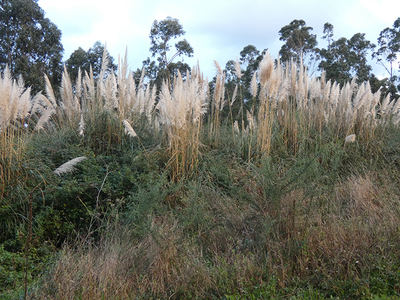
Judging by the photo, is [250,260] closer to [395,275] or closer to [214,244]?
[214,244]

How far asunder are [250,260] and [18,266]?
2.51 meters

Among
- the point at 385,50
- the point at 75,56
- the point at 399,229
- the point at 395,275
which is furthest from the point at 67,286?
the point at 385,50

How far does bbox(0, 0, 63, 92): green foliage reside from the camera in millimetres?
21875

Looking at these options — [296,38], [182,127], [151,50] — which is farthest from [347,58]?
[182,127]

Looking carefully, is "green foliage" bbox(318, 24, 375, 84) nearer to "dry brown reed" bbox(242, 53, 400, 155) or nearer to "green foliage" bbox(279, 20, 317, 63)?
"green foliage" bbox(279, 20, 317, 63)

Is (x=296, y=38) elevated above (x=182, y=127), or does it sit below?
above

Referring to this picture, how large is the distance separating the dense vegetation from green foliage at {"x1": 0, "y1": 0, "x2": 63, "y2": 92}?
15.9m

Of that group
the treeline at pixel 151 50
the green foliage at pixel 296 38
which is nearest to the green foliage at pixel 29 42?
the treeline at pixel 151 50

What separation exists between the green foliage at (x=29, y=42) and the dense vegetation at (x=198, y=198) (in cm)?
1589

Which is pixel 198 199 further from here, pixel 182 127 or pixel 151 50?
pixel 151 50

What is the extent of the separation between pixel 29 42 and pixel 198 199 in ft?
70.6

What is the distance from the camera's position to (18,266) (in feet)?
13.4

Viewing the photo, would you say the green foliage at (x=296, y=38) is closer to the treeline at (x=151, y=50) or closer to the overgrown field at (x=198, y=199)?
the treeline at (x=151, y=50)

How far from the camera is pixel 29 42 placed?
74.1ft
